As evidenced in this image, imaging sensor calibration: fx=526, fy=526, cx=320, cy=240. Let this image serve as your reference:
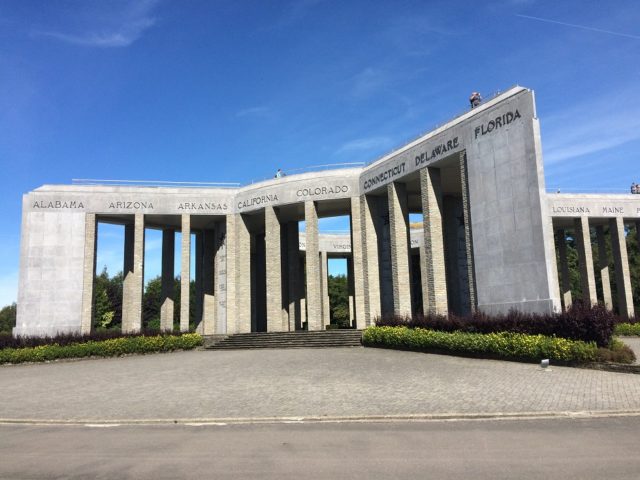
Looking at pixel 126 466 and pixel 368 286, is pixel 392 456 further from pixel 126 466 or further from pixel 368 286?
pixel 368 286

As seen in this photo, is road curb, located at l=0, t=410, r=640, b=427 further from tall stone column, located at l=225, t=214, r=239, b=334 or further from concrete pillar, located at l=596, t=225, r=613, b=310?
concrete pillar, located at l=596, t=225, r=613, b=310

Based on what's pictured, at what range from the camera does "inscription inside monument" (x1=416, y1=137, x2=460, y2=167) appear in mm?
25219

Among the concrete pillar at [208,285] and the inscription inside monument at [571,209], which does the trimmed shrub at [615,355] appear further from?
the concrete pillar at [208,285]

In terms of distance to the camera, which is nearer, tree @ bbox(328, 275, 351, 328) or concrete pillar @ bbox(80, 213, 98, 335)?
concrete pillar @ bbox(80, 213, 98, 335)

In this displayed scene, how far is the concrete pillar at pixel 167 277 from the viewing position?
37656 millimetres

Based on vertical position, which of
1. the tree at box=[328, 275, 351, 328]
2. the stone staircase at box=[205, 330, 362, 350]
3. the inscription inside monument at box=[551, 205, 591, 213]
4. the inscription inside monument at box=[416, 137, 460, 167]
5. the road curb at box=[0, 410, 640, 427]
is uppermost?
the inscription inside monument at box=[416, 137, 460, 167]

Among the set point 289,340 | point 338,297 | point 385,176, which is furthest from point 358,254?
point 338,297

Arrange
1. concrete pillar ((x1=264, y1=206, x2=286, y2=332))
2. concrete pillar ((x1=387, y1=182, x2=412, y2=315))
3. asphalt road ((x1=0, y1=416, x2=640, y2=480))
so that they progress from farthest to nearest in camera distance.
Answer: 1. concrete pillar ((x1=264, y1=206, x2=286, y2=332))
2. concrete pillar ((x1=387, y1=182, x2=412, y2=315))
3. asphalt road ((x1=0, y1=416, x2=640, y2=480))


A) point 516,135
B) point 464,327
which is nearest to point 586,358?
point 464,327

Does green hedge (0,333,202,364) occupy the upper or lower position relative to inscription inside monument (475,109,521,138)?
lower

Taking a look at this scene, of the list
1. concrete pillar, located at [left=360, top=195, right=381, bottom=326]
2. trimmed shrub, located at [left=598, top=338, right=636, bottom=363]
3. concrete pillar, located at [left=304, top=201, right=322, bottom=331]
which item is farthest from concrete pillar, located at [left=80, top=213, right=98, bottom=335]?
trimmed shrub, located at [left=598, top=338, right=636, bottom=363]

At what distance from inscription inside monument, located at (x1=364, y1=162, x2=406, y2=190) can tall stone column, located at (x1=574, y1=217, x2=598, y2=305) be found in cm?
1745

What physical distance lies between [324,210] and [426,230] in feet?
38.5

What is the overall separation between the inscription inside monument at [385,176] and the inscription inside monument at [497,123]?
224 inches
